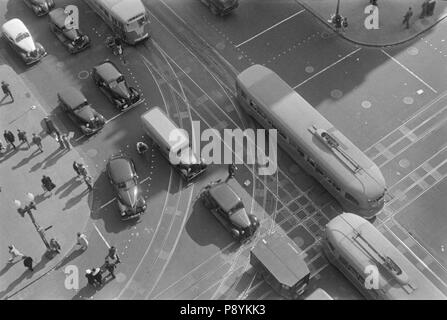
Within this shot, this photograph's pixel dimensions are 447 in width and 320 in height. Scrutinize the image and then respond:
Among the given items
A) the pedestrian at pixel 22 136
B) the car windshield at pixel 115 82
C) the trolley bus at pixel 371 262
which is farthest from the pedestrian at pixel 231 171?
the pedestrian at pixel 22 136

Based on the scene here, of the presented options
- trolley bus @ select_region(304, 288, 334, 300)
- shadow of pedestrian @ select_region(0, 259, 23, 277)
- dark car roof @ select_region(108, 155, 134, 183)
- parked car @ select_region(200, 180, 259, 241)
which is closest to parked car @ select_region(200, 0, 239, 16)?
dark car roof @ select_region(108, 155, 134, 183)

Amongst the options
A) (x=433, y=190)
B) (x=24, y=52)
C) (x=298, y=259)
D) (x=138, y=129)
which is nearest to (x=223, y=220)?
(x=298, y=259)

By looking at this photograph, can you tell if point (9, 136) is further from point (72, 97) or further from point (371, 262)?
point (371, 262)

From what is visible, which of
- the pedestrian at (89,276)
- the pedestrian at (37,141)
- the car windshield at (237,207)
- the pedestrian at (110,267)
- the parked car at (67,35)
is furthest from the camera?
the parked car at (67,35)

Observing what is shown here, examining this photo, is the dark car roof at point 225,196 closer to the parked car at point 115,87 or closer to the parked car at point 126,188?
the parked car at point 126,188

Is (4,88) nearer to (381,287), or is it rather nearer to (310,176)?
(310,176)

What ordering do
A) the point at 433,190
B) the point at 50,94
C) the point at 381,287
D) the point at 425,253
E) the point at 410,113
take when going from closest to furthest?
the point at 381,287
the point at 425,253
the point at 433,190
the point at 410,113
the point at 50,94

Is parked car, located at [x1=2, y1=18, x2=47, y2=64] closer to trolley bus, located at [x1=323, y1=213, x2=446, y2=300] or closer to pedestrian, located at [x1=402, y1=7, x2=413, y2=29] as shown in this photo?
trolley bus, located at [x1=323, y1=213, x2=446, y2=300]
